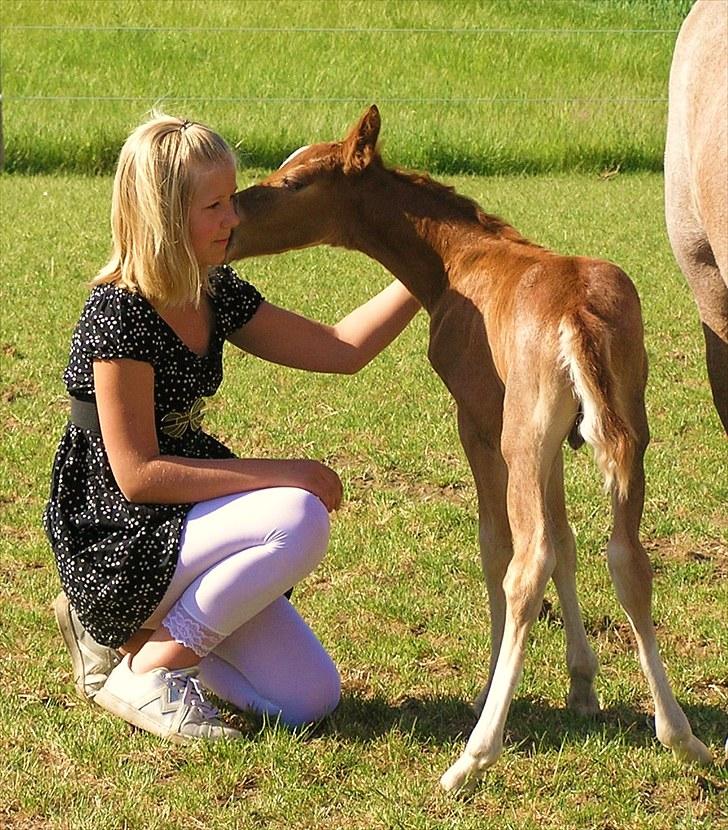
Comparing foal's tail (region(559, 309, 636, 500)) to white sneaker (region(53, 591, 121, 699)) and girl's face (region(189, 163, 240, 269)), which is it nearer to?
girl's face (region(189, 163, 240, 269))

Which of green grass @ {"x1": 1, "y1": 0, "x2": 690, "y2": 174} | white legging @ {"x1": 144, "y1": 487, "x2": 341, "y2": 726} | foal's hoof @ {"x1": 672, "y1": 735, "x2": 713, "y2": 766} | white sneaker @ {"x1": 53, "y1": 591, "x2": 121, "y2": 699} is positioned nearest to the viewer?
foal's hoof @ {"x1": 672, "y1": 735, "x2": 713, "y2": 766}

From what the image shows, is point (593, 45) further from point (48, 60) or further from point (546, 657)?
point (546, 657)

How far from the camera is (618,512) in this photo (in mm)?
3012

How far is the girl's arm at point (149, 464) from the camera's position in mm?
3350

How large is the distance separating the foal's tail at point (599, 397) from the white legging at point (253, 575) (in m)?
0.75

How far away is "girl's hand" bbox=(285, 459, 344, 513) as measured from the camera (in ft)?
11.3

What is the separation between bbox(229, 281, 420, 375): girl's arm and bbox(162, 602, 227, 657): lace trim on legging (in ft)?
2.61

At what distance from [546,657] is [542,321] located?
1.19 m

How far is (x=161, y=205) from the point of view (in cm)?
337

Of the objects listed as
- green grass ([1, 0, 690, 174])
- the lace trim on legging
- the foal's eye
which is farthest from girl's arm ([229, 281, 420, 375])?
green grass ([1, 0, 690, 174])

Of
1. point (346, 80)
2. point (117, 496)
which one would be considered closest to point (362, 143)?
point (117, 496)

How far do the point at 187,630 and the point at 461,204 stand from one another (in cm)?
133

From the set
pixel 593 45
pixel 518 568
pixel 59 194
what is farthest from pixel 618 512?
pixel 593 45

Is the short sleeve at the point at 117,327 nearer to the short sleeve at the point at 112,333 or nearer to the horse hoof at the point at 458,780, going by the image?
the short sleeve at the point at 112,333
